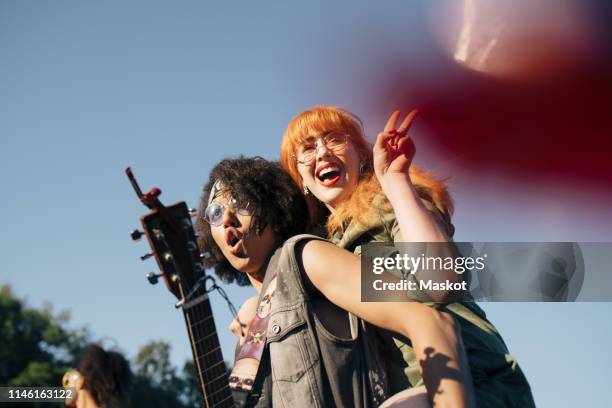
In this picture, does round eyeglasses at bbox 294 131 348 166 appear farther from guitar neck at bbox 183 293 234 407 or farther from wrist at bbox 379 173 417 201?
guitar neck at bbox 183 293 234 407

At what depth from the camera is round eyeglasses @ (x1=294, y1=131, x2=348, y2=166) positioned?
4.63 meters

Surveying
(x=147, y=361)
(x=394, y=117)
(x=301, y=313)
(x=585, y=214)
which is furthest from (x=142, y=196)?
(x=147, y=361)

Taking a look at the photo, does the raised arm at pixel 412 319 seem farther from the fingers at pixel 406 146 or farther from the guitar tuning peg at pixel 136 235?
the guitar tuning peg at pixel 136 235

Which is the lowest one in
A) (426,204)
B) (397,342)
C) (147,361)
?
(397,342)

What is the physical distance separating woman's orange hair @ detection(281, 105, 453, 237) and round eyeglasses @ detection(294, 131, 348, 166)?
32mm

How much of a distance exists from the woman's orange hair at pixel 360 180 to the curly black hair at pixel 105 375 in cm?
287

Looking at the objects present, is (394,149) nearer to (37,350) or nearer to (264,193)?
(264,193)

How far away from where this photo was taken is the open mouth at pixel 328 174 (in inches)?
178

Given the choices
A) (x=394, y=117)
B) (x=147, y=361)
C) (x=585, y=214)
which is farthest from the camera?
(x=147, y=361)

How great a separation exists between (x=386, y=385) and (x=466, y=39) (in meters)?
1.53

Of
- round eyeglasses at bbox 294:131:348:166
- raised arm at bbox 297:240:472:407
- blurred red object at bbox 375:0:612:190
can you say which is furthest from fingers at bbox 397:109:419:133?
round eyeglasses at bbox 294:131:348:166

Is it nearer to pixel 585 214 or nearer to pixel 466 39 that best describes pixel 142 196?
pixel 466 39

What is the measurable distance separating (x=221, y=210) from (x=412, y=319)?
165 cm

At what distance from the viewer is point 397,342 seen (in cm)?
382
